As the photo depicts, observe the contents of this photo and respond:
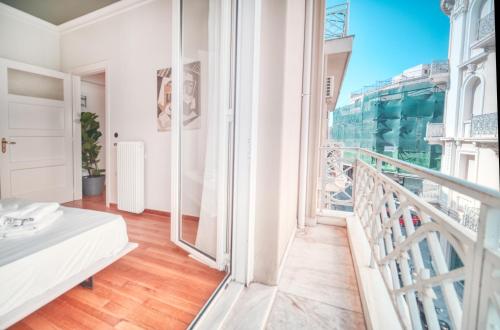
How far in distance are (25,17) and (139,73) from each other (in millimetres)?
1656

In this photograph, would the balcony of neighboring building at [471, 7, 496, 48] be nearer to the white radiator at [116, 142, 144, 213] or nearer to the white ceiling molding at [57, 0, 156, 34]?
the white radiator at [116, 142, 144, 213]

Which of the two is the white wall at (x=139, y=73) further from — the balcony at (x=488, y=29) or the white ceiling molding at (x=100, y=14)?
the balcony at (x=488, y=29)

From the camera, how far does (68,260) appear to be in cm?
113

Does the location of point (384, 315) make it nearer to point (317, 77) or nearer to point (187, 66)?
point (187, 66)

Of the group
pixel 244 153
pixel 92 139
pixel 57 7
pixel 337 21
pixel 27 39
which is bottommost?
pixel 244 153

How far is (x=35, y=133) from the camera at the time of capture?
9.02ft

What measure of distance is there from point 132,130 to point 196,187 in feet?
5.53

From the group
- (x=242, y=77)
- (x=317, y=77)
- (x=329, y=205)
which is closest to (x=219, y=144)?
(x=242, y=77)

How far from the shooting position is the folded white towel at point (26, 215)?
1.15 m


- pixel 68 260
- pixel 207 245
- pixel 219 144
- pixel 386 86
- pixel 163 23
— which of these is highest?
pixel 163 23

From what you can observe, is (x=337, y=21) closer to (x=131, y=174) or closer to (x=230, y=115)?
(x=230, y=115)

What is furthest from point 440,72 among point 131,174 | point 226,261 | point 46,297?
point 131,174

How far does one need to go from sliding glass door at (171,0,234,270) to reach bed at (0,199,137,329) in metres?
0.52

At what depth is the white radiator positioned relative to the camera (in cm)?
267
